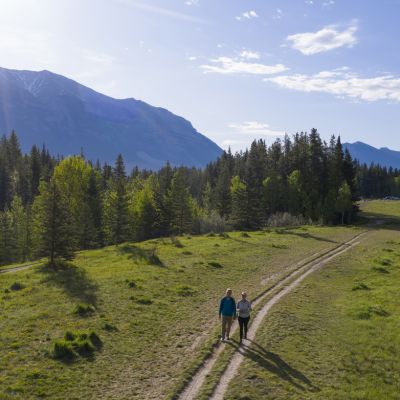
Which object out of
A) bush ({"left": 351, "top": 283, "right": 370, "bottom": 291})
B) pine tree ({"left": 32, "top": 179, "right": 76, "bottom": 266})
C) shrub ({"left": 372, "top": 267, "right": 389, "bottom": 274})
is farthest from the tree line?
shrub ({"left": 372, "top": 267, "right": 389, "bottom": 274})

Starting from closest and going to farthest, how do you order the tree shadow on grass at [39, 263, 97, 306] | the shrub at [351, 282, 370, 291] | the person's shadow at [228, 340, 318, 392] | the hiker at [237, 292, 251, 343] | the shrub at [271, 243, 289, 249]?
the person's shadow at [228, 340, 318, 392], the hiker at [237, 292, 251, 343], the tree shadow on grass at [39, 263, 97, 306], the shrub at [351, 282, 370, 291], the shrub at [271, 243, 289, 249]

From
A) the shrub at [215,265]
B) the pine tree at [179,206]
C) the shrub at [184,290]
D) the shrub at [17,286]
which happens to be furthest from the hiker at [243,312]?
the pine tree at [179,206]

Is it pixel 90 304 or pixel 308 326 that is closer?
pixel 308 326

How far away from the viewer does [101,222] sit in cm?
8744

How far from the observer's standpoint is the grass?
1619 cm

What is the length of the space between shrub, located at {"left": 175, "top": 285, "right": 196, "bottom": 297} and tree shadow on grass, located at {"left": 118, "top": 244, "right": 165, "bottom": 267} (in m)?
10.1

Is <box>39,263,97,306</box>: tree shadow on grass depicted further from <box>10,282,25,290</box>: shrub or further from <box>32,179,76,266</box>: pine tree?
<box>10,282,25,290</box>: shrub

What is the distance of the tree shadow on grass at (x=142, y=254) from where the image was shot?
43094 mm

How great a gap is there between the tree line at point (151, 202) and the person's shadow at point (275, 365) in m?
32.1

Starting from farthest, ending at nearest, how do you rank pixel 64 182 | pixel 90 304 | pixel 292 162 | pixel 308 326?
pixel 292 162 → pixel 64 182 → pixel 90 304 → pixel 308 326

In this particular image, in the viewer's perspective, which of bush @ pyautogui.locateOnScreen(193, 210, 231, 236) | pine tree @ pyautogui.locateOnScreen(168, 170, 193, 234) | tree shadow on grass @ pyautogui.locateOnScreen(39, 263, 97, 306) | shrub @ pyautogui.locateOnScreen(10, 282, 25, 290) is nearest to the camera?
tree shadow on grass @ pyautogui.locateOnScreen(39, 263, 97, 306)

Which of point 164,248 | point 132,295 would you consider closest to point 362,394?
point 132,295

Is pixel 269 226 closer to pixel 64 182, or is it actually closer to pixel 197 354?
pixel 64 182

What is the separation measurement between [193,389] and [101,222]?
74.6 meters
